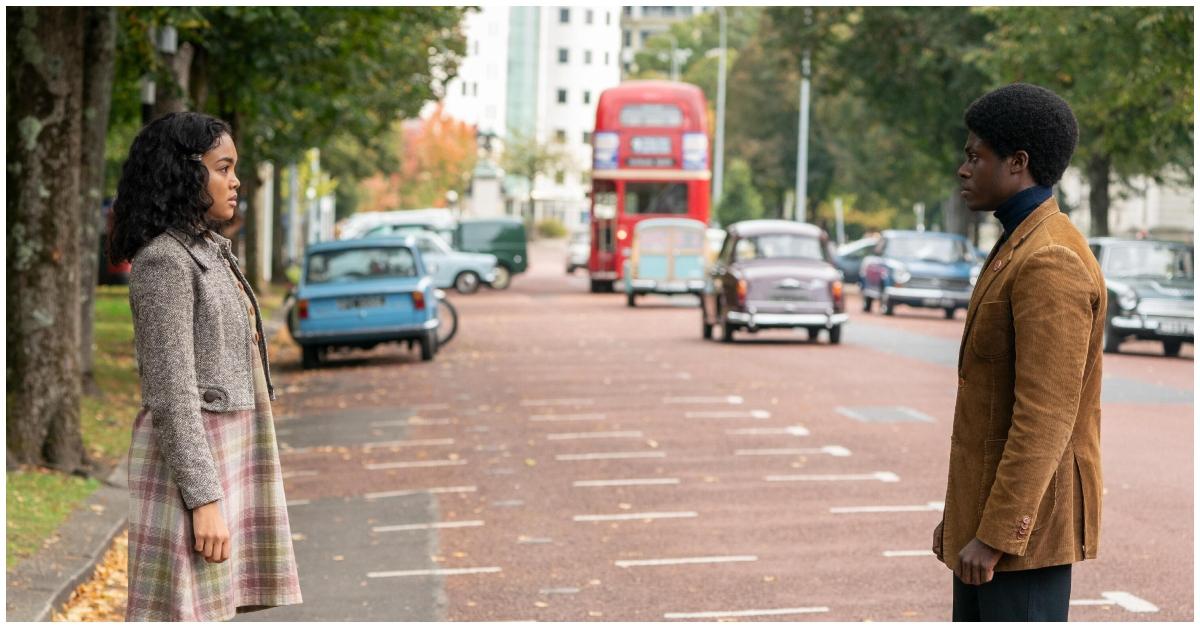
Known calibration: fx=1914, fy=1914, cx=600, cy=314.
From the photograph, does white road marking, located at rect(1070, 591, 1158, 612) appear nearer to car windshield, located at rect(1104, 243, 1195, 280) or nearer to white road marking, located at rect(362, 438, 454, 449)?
white road marking, located at rect(362, 438, 454, 449)

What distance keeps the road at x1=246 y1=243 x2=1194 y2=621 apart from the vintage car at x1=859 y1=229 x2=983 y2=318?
41.9 feet

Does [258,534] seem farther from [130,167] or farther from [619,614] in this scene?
[619,614]

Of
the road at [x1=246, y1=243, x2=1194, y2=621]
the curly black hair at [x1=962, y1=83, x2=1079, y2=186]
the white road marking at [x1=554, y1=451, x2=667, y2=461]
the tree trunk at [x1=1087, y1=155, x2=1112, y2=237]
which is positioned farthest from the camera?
the tree trunk at [x1=1087, y1=155, x2=1112, y2=237]

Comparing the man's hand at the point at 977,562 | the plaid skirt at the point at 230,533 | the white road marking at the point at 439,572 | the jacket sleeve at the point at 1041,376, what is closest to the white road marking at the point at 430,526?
the white road marking at the point at 439,572

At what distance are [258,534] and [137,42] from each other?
13712 millimetres

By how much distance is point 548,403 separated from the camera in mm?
17016

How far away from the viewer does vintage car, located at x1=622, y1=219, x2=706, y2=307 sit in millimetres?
39188

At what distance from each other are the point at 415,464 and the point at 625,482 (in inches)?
69.6

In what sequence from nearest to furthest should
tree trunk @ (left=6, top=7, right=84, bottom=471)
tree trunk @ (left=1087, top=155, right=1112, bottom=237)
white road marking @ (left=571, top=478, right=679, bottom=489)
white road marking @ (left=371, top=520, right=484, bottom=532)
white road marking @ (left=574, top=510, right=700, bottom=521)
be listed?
white road marking @ (left=371, top=520, right=484, bottom=532) < white road marking @ (left=574, top=510, right=700, bottom=521) < tree trunk @ (left=6, top=7, right=84, bottom=471) < white road marking @ (left=571, top=478, right=679, bottom=489) < tree trunk @ (left=1087, top=155, right=1112, bottom=237)

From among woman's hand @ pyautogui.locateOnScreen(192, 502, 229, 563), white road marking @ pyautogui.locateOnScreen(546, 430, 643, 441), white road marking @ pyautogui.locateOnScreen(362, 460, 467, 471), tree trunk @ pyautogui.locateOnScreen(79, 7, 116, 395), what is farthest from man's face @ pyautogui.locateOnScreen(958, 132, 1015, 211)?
white road marking @ pyautogui.locateOnScreen(546, 430, 643, 441)

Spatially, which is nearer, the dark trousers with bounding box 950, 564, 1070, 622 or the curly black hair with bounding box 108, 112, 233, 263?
the dark trousers with bounding box 950, 564, 1070, 622

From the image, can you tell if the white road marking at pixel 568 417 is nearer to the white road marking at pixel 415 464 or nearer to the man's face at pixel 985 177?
the white road marking at pixel 415 464

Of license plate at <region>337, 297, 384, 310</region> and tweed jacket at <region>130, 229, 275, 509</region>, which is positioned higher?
license plate at <region>337, 297, 384, 310</region>

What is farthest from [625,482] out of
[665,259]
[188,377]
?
[665,259]
